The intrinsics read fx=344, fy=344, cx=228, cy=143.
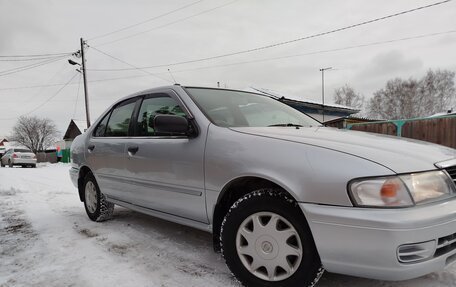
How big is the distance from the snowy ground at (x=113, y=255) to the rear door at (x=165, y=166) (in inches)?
17.5

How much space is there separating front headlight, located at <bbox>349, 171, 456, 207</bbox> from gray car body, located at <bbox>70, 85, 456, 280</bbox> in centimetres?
4

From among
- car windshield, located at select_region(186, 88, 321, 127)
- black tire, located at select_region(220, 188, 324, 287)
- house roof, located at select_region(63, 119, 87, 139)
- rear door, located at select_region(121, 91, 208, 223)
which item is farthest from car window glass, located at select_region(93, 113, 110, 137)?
house roof, located at select_region(63, 119, 87, 139)

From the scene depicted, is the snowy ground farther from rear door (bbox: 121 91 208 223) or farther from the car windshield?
the car windshield

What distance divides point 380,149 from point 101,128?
11.7ft

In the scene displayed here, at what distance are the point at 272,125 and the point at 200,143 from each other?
671mm

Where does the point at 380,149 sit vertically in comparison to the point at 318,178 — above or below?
above

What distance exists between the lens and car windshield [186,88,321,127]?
118 inches

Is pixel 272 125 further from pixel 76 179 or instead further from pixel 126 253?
pixel 76 179

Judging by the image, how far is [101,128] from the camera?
4.57 m

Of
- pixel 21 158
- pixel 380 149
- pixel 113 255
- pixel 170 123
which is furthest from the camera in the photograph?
pixel 21 158

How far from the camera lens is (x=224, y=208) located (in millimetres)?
2732

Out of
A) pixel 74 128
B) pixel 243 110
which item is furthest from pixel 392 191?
pixel 74 128

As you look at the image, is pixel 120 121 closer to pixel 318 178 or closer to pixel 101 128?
pixel 101 128

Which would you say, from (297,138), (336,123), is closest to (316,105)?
(336,123)
